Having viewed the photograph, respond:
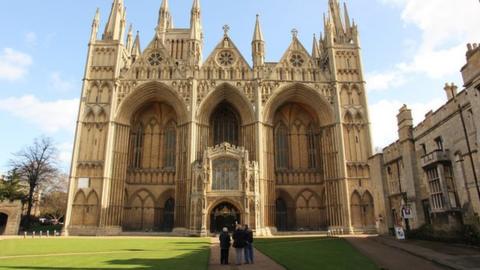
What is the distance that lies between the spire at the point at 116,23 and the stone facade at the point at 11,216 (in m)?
20.9

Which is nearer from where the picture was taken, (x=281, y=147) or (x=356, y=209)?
(x=356, y=209)

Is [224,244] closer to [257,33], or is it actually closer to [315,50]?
[257,33]

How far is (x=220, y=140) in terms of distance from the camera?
38.5 metres

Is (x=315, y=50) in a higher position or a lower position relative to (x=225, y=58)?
higher

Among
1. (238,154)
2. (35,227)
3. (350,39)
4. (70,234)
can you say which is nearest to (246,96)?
(238,154)

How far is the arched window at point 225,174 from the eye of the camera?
31719 mm

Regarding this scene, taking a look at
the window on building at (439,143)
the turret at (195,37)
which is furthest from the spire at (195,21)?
the window on building at (439,143)

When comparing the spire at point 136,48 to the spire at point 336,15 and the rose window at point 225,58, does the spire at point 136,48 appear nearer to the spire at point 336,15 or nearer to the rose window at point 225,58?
the rose window at point 225,58

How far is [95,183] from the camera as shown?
32969 mm

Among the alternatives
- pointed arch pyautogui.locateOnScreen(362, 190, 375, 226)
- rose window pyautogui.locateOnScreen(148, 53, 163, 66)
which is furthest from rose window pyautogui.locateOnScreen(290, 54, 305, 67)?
pointed arch pyautogui.locateOnScreen(362, 190, 375, 226)

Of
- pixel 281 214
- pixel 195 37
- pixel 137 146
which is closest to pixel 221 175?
pixel 281 214

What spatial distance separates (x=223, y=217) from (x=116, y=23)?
25930 mm

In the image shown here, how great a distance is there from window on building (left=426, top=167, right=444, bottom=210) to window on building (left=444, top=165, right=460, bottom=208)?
0.46m

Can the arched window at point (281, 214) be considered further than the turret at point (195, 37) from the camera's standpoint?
No
